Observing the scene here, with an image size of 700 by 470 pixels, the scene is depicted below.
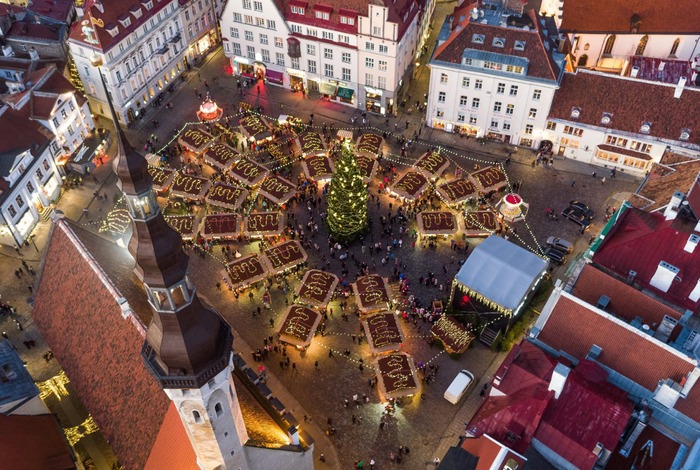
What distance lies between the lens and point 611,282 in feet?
186

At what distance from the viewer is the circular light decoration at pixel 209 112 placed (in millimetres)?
92625

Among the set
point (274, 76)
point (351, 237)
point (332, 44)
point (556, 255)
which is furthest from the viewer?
point (274, 76)

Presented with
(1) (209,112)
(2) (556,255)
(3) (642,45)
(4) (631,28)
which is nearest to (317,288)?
(2) (556,255)

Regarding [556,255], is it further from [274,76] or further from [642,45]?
[274,76]

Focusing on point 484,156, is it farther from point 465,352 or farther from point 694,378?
point 694,378

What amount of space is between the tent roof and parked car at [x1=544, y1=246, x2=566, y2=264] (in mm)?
7766

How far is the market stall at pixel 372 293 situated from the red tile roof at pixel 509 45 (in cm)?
3339

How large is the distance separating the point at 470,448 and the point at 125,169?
115ft

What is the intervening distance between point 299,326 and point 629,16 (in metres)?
69.3

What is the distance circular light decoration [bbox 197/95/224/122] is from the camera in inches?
3647

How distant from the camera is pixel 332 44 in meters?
91.9

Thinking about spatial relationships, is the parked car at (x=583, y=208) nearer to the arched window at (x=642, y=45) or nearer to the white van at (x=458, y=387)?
the white van at (x=458, y=387)

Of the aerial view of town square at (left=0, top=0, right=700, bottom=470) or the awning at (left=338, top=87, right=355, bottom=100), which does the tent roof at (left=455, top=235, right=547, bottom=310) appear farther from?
the awning at (left=338, top=87, right=355, bottom=100)

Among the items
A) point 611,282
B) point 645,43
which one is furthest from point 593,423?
point 645,43
